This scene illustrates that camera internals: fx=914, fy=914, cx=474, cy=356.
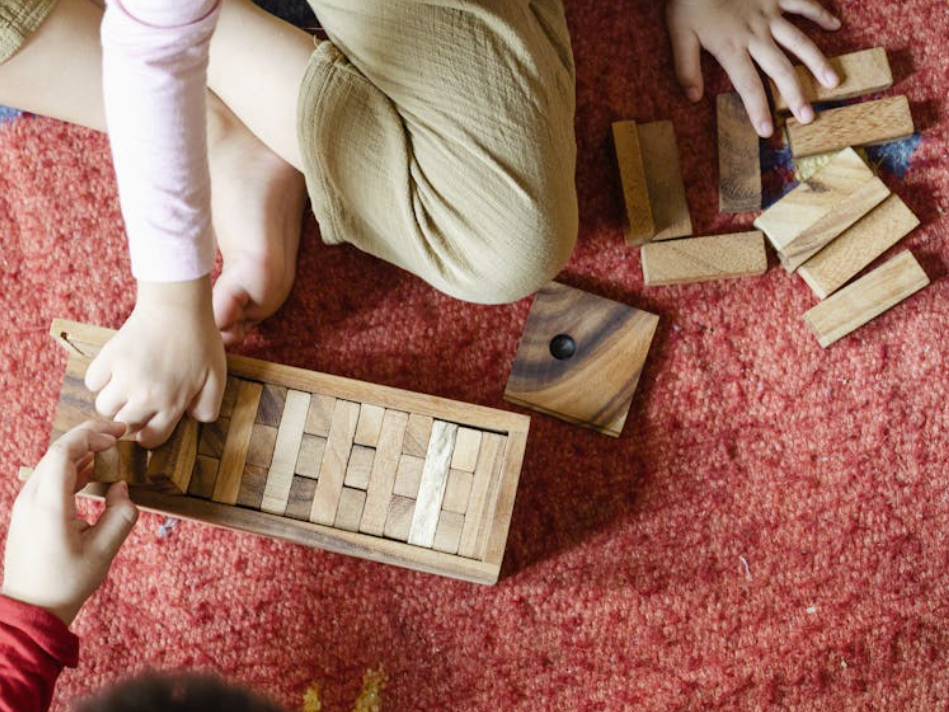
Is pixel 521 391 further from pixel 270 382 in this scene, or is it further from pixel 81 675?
pixel 81 675

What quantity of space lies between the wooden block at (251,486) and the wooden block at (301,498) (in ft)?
0.07

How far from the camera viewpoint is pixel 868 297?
2.51 feet

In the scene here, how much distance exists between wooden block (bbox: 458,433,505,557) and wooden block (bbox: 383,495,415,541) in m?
0.04

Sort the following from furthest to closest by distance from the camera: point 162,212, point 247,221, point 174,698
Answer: point 247,221 → point 162,212 → point 174,698

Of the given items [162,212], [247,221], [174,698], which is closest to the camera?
[174,698]

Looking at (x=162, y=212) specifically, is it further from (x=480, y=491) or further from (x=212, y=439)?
(x=480, y=491)

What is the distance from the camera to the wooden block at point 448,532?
2.09 ft

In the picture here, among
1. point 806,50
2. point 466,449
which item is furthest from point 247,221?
point 806,50

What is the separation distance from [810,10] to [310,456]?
564 mm

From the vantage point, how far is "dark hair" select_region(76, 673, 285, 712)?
1.46 ft

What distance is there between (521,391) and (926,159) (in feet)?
1.33

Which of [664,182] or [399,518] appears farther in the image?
[664,182]

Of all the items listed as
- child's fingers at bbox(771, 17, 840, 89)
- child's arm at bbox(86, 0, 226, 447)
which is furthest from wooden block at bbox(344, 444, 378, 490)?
child's fingers at bbox(771, 17, 840, 89)

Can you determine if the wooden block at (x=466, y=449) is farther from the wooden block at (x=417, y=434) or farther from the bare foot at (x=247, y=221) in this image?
the bare foot at (x=247, y=221)
